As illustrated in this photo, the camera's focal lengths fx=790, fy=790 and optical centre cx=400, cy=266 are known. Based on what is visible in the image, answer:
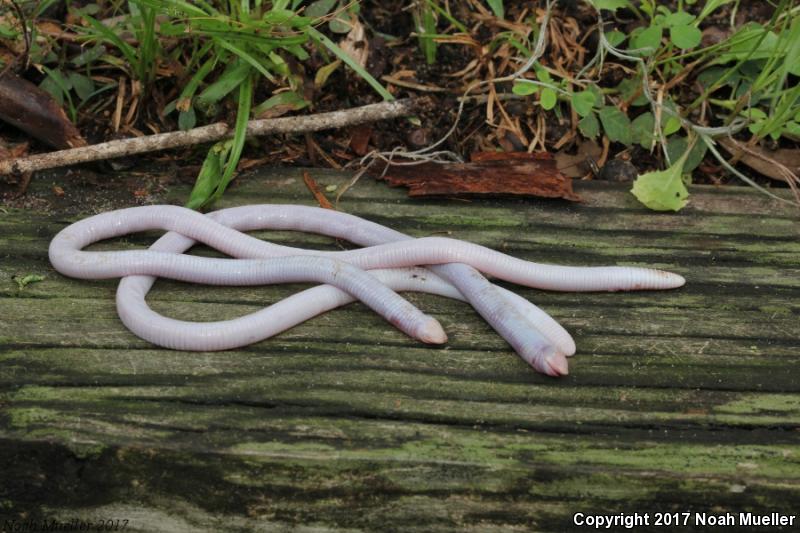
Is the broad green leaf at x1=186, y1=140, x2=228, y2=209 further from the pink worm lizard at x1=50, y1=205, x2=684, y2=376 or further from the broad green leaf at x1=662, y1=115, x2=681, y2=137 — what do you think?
the broad green leaf at x1=662, y1=115, x2=681, y2=137

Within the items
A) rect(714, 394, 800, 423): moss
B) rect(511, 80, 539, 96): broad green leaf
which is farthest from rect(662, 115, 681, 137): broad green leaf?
rect(714, 394, 800, 423): moss

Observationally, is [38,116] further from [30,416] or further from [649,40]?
[649,40]

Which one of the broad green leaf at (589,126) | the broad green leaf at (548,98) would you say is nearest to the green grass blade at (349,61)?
the broad green leaf at (548,98)

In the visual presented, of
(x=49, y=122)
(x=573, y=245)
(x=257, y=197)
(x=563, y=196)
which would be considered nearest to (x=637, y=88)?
(x=563, y=196)

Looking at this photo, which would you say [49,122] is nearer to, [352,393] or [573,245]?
[352,393]

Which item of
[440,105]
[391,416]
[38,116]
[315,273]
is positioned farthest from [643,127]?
[38,116]
